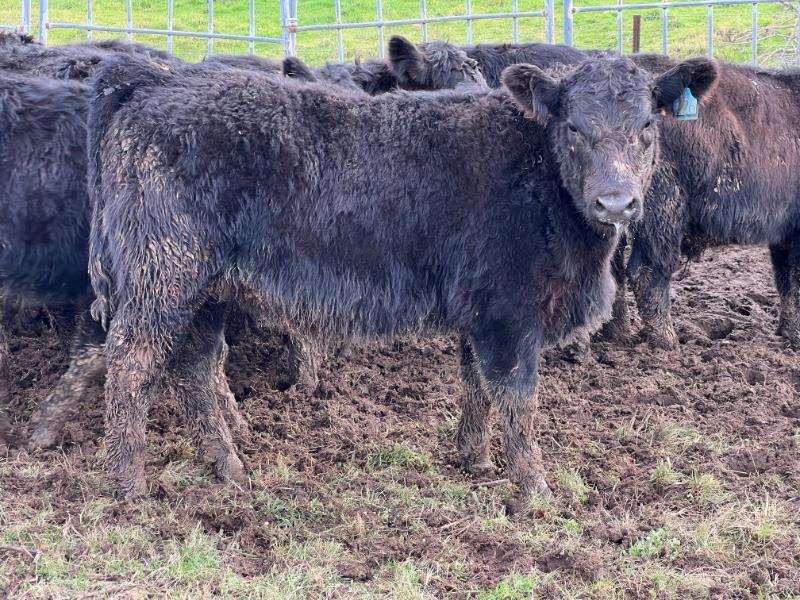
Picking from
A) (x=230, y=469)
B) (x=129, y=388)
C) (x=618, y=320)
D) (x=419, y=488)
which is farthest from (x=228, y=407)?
(x=618, y=320)

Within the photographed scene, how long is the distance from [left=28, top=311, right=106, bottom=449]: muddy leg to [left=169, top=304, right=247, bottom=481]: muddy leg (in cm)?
70

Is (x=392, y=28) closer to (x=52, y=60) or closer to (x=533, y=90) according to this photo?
(x=52, y=60)

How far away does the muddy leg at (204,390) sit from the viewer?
5.41 m

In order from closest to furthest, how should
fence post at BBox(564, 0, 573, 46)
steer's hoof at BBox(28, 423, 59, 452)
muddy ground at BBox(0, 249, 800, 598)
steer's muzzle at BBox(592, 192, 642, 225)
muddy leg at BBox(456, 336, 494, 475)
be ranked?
muddy ground at BBox(0, 249, 800, 598), steer's muzzle at BBox(592, 192, 642, 225), muddy leg at BBox(456, 336, 494, 475), steer's hoof at BBox(28, 423, 59, 452), fence post at BBox(564, 0, 573, 46)

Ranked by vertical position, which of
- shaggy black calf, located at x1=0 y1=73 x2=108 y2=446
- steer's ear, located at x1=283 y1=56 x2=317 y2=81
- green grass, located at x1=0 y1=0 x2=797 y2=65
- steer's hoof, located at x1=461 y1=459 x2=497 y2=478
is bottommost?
steer's hoof, located at x1=461 y1=459 x2=497 y2=478

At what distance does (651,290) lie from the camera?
751 cm

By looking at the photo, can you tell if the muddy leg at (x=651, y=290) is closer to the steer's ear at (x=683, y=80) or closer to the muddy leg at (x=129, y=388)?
the steer's ear at (x=683, y=80)

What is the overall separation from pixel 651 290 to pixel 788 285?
1.22 meters

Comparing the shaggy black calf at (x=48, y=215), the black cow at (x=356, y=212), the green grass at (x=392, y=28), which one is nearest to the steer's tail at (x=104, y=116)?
the black cow at (x=356, y=212)

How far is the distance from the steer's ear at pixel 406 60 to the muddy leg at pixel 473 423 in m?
3.68

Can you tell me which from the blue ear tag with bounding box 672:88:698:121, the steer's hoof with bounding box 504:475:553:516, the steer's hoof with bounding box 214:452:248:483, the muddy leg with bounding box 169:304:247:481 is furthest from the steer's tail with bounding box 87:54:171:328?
the blue ear tag with bounding box 672:88:698:121

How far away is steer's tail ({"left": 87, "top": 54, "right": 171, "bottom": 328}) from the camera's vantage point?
503 cm

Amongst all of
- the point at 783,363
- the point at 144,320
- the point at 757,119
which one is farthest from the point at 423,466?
the point at 757,119

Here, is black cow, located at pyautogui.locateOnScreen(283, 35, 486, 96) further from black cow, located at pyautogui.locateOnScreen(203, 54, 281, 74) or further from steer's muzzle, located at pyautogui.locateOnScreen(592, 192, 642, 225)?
steer's muzzle, located at pyautogui.locateOnScreen(592, 192, 642, 225)
